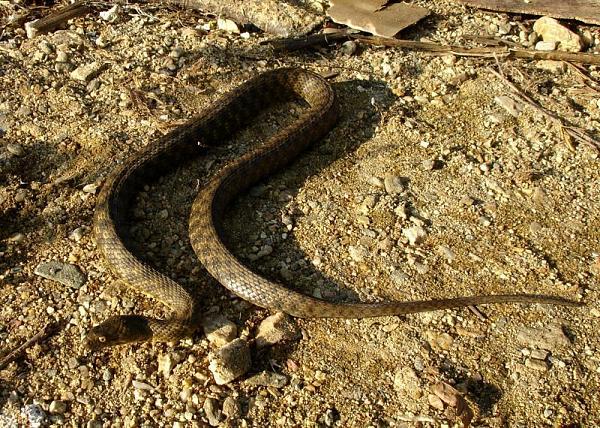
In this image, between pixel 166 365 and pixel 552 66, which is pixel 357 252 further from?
pixel 552 66

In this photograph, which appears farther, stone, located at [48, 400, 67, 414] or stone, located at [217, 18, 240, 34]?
stone, located at [217, 18, 240, 34]

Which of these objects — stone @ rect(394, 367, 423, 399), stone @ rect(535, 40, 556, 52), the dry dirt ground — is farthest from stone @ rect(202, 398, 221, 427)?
stone @ rect(535, 40, 556, 52)

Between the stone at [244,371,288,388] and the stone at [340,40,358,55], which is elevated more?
the stone at [340,40,358,55]

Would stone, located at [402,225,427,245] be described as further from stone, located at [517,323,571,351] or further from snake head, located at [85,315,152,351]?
snake head, located at [85,315,152,351]

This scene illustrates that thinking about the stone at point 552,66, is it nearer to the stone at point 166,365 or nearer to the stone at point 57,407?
the stone at point 166,365

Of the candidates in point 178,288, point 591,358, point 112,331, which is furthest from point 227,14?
point 591,358

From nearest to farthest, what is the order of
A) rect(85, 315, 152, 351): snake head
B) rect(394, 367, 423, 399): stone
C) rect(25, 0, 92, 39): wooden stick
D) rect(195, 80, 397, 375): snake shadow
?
rect(394, 367, 423, 399): stone < rect(85, 315, 152, 351): snake head < rect(195, 80, 397, 375): snake shadow < rect(25, 0, 92, 39): wooden stick

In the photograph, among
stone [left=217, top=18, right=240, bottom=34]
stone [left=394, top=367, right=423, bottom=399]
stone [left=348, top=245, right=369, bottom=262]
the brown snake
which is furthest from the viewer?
stone [left=217, top=18, right=240, bottom=34]

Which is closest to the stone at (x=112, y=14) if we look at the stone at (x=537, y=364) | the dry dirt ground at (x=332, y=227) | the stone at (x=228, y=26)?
the dry dirt ground at (x=332, y=227)
